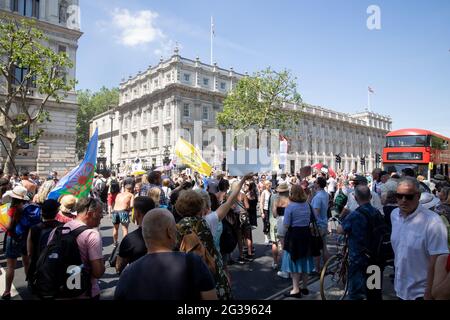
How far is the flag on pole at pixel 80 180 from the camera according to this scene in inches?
224

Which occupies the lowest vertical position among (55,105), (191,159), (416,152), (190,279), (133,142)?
(190,279)

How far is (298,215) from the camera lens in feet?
16.9

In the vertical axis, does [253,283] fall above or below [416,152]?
below

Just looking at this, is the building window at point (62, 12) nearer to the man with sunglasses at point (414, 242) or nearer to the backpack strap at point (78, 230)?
the backpack strap at point (78, 230)

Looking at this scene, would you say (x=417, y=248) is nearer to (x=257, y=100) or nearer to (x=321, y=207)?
(x=321, y=207)

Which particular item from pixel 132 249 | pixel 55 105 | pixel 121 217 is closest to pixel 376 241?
pixel 132 249

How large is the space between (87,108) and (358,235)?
6526cm

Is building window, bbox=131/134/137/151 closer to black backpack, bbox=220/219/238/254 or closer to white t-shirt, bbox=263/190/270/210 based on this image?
white t-shirt, bbox=263/190/270/210

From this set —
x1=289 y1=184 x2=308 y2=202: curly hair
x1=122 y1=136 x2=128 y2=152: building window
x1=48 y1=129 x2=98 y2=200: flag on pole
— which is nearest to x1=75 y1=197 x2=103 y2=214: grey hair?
x1=48 y1=129 x2=98 y2=200: flag on pole

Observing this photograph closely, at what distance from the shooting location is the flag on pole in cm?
568

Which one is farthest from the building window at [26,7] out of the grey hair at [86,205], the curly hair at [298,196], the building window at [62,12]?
the curly hair at [298,196]

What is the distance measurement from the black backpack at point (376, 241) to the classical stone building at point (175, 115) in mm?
33962
